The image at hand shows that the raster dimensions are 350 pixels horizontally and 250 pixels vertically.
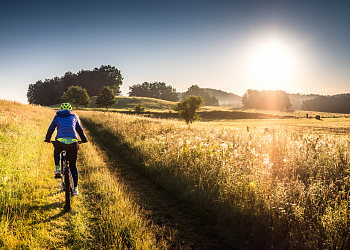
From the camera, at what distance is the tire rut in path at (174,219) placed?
4145 mm

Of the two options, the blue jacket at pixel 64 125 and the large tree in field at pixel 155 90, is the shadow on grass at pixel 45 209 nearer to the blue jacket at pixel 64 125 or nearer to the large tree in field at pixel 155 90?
the blue jacket at pixel 64 125

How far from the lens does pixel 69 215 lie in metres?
4.52

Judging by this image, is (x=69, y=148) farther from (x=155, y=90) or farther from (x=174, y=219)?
(x=155, y=90)

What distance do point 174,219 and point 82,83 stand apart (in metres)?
136

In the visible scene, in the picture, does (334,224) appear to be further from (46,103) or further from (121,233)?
(46,103)

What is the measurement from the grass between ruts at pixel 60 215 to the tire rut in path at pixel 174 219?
0.45 meters

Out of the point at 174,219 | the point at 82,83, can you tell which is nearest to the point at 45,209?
the point at 174,219

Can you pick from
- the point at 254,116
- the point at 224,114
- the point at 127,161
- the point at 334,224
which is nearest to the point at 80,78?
the point at 224,114

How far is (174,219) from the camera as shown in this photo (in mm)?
4965

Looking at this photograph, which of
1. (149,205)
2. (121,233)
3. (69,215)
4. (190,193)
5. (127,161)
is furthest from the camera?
(127,161)

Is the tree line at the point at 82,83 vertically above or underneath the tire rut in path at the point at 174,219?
above

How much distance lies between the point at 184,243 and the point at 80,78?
5535 inches

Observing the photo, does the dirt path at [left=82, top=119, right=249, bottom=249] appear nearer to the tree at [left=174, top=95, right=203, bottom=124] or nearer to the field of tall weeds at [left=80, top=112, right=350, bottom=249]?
the field of tall weeds at [left=80, top=112, right=350, bottom=249]

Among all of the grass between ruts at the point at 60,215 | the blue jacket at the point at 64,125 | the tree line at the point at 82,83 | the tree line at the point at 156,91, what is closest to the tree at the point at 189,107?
the grass between ruts at the point at 60,215
